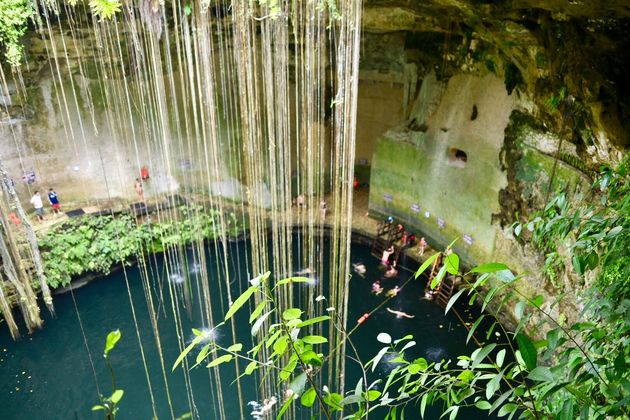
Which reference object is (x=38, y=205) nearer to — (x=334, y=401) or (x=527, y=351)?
(x=334, y=401)

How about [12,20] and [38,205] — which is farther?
[38,205]

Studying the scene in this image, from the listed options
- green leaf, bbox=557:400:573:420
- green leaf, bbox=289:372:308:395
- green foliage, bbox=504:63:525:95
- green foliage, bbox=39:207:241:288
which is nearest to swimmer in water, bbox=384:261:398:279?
green foliage, bbox=39:207:241:288

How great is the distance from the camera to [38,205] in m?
7.19

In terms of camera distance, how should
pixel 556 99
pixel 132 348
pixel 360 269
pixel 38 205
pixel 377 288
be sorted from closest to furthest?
pixel 556 99 → pixel 132 348 → pixel 377 288 → pixel 38 205 → pixel 360 269

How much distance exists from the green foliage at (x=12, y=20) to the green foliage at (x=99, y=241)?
2.51 metres

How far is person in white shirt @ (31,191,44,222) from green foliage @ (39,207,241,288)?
0.51 metres

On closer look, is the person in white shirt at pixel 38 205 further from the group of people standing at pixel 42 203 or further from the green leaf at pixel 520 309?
the green leaf at pixel 520 309

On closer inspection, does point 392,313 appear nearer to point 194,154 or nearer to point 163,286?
point 163,286

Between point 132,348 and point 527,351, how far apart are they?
5.85m

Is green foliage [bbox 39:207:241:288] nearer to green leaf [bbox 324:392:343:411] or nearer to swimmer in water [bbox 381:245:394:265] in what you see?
swimmer in water [bbox 381:245:394:265]

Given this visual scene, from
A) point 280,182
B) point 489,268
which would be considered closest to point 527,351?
point 489,268

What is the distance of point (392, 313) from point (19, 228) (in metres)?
5.31

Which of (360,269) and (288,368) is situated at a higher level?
(288,368)

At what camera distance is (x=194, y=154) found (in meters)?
8.20
